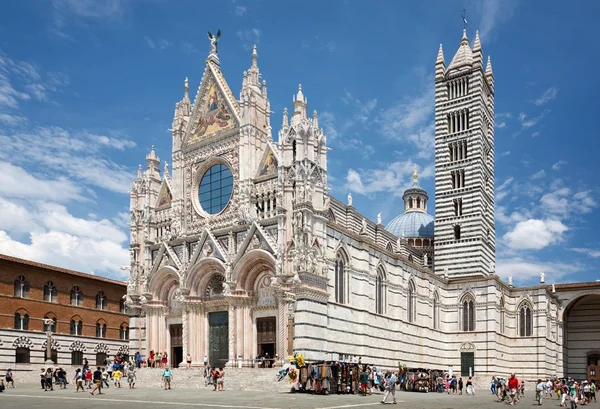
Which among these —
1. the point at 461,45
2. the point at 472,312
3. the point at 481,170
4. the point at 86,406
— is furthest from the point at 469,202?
the point at 86,406

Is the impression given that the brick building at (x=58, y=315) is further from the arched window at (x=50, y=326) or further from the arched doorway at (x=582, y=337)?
the arched doorway at (x=582, y=337)

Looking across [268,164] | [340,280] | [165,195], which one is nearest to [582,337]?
[340,280]

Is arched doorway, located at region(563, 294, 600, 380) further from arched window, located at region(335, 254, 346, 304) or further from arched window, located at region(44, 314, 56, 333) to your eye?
arched window, located at region(44, 314, 56, 333)

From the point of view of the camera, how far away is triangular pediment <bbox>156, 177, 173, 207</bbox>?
150 ft

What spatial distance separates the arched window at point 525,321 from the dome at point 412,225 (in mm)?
13170

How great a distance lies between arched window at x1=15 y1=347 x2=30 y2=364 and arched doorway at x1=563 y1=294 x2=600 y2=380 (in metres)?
46.0

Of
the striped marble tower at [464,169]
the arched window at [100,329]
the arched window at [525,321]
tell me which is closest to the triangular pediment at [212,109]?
the arched window at [100,329]

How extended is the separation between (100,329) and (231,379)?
22960mm

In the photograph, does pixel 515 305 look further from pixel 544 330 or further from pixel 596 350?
pixel 596 350

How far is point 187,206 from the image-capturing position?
144ft

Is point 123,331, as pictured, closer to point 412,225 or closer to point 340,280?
point 340,280

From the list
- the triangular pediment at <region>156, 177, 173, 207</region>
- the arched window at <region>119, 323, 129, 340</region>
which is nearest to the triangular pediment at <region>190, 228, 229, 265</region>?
the triangular pediment at <region>156, 177, 173, 207</region>

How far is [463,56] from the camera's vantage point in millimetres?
60250

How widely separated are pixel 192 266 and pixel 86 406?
19906 mm
